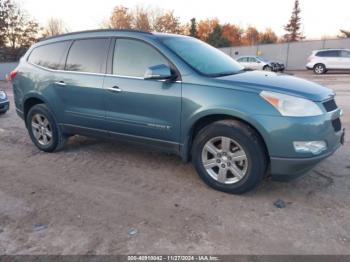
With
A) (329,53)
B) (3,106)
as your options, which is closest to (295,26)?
(329,53)

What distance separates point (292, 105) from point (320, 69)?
22481 mm

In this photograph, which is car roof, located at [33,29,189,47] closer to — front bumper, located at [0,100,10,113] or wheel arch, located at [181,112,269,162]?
wheel arch, located at [181,112,269,162]

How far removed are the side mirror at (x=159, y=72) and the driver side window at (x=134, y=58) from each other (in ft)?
0.66

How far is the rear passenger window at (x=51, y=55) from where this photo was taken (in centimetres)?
504

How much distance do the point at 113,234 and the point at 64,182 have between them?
151 centimetres

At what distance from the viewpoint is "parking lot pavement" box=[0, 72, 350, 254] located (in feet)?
9.28

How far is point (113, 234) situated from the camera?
9.82 ft

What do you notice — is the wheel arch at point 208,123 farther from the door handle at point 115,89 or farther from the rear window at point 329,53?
the rear window at point 329,53

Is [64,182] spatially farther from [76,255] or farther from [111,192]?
[76,255]

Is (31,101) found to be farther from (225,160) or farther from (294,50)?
(294,50)

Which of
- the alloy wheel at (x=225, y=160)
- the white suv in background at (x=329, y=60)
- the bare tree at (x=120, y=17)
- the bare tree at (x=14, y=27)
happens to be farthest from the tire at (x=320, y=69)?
the bare tree at (x=120, y=17)

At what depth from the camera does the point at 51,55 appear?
521 cm

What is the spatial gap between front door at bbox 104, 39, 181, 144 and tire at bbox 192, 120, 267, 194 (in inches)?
14.3

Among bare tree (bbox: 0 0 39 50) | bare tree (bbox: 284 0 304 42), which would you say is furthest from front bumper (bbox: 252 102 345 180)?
bare tree (bbox: 284 0 304 42)
